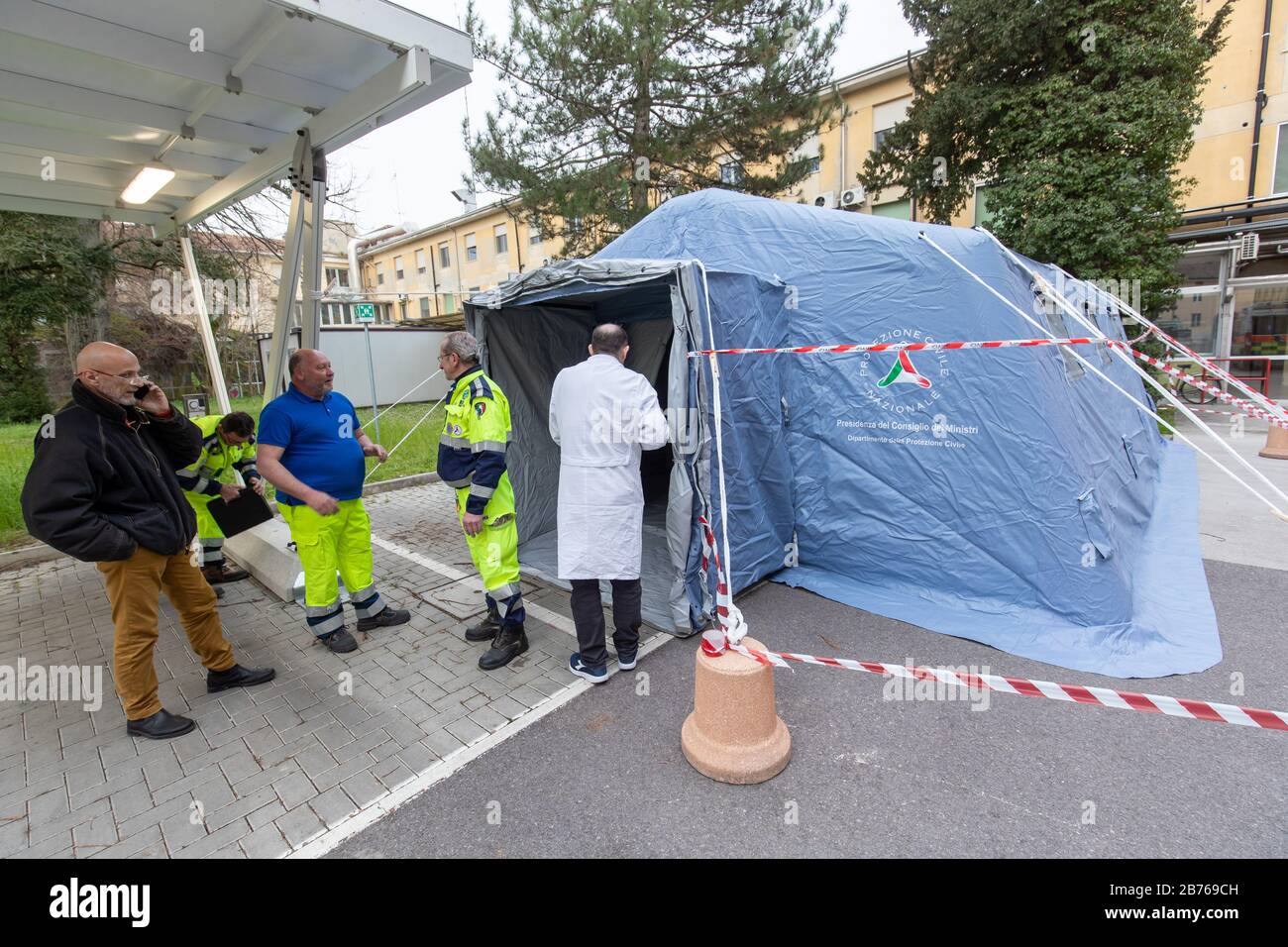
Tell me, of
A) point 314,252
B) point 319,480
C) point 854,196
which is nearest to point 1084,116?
point 854,196

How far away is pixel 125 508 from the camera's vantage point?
9.12ft

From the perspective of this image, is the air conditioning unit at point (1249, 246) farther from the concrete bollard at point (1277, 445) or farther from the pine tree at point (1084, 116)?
the concrete bollard at point (1277, 445)

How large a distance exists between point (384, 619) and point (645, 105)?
11.4 meters

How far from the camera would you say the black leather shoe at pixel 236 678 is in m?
3.36

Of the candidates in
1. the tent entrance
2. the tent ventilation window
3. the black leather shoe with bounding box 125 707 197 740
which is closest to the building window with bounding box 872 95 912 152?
the tent ventilation window

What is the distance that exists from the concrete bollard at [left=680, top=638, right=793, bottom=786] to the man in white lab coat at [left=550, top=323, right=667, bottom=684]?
2.63 feet

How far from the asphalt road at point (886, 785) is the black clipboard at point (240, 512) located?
3581mm

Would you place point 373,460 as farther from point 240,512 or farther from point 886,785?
point 886,785

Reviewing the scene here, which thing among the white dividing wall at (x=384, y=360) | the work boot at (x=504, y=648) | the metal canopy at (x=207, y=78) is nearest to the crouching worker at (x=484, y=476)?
the work boot at (x=504, y=648)

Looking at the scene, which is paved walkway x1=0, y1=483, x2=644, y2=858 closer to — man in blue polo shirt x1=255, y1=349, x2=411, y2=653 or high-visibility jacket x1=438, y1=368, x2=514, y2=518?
man in blue polo shirt x1=255, y1=349, x2=411, y2=653

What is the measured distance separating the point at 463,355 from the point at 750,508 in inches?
87.5

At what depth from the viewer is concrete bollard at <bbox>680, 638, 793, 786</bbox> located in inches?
100

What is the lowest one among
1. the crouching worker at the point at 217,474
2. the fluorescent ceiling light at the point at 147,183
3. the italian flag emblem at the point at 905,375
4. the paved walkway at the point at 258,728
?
the paved walkway at the point at 258,728
